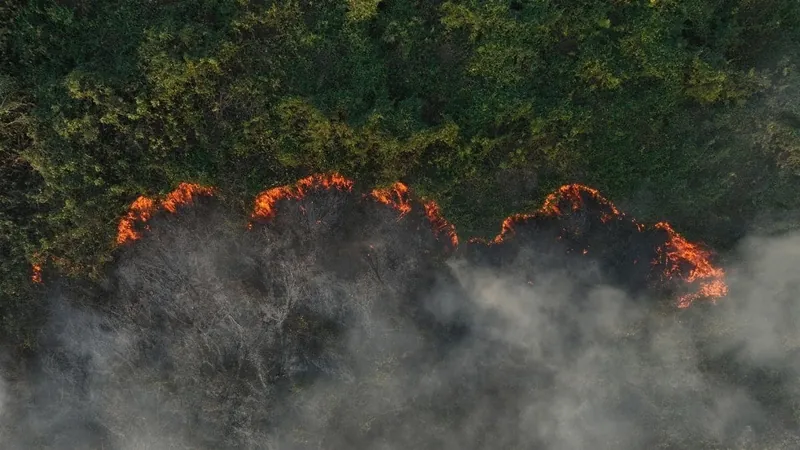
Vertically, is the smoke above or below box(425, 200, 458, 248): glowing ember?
below

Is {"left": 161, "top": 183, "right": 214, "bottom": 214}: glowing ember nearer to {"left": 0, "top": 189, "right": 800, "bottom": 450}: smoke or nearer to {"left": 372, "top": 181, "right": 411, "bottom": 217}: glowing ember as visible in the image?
{"left": 0, "top": 189, "right": 800, "bottom": 450}: smoke

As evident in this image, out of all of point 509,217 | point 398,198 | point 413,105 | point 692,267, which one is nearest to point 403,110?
point 413,105

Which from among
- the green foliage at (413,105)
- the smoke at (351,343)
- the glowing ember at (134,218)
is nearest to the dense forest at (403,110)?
the green foliage at (413,105)

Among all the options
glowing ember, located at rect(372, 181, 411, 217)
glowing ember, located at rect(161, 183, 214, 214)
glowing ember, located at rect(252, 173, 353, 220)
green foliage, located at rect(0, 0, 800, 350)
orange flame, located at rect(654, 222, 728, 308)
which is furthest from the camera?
glowing ember, located at rect(372, 181, 411, 217)

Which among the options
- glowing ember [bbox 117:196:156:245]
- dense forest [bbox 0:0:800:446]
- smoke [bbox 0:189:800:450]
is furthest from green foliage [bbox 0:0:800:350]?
smoke [bbox 0:189:800:450]

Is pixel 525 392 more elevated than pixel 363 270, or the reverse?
pixel 363 270

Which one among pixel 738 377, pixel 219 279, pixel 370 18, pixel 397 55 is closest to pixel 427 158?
pixel 397 55

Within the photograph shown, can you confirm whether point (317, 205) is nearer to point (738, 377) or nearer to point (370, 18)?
point (370, 18)

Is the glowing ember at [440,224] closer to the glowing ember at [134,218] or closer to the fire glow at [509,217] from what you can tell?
the fire glow at [509,217]
